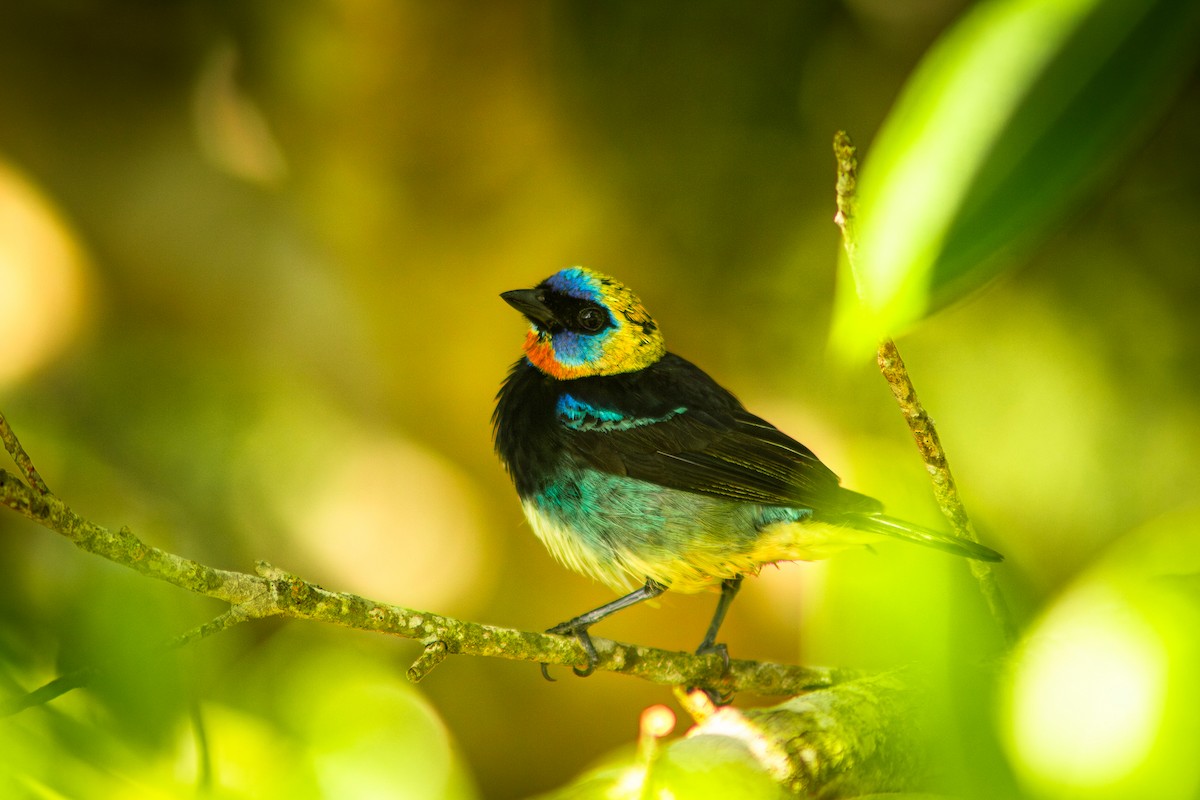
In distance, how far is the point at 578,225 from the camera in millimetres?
4375

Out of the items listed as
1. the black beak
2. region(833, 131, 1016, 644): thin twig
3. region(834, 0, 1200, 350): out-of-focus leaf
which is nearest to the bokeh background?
the black beak

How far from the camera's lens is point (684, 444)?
256cm

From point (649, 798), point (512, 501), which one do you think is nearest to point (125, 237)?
point (512, 501)

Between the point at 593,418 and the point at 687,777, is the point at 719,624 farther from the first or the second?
the point at 687,777

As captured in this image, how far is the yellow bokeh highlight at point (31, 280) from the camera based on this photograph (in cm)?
393

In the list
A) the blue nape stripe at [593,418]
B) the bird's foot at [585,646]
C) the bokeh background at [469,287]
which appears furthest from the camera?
the bokeh background at [469,287]

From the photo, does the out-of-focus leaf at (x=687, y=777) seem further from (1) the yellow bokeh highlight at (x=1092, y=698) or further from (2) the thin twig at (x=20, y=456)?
(2) the thin twig at (x=20, y=456)

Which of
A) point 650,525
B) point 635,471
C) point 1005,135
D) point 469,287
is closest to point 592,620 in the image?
point 650,525

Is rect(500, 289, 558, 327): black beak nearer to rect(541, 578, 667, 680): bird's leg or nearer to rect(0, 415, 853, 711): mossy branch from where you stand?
rect(541, 578, 667, 680): bird's leg

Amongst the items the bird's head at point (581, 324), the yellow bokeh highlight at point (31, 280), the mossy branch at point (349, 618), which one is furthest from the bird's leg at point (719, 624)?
the yellow bokeh highlight at point (31, 280)

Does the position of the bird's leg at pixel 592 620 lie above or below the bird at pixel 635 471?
below

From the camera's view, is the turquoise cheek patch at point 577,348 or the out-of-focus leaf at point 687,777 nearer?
the out-of-focus leaf at point 687,777

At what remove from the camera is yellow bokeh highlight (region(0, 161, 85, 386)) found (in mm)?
3928

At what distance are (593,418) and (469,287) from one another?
6.57 feet
